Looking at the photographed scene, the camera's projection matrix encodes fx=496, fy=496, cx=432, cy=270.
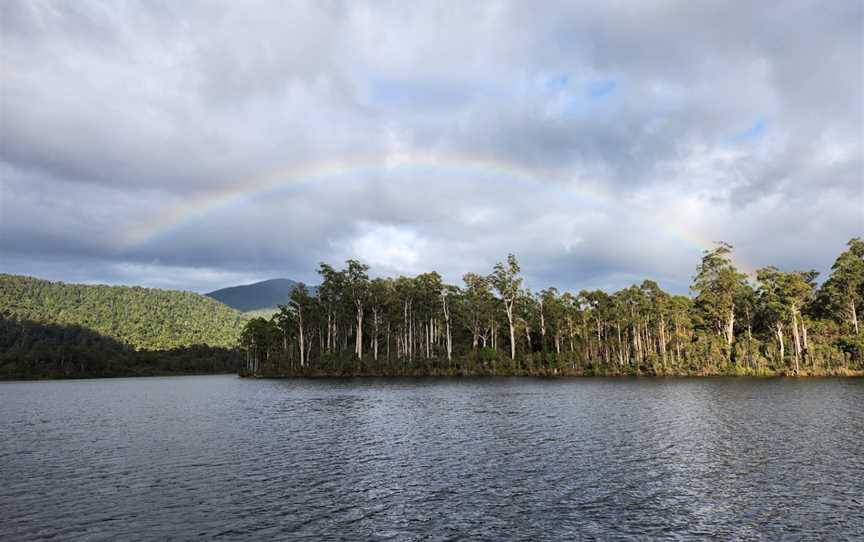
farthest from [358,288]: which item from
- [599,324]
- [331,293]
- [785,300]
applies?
[785,300]

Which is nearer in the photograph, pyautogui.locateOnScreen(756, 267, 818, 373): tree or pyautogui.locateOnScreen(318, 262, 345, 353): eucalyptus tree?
pyautogui.locateOnScreen(756, 267, 818, 373): tree

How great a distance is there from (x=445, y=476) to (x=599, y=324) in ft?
415

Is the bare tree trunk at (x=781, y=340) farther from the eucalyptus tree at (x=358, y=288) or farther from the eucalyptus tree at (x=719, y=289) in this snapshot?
the eucalyptus tree at (x=358, y=288)

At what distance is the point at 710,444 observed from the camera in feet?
120

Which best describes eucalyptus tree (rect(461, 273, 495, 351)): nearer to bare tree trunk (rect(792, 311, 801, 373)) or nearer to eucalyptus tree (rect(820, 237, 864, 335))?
bare tree trunk (rect(792, 311, 801, 373))

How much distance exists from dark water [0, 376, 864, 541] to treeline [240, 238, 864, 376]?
79.6m

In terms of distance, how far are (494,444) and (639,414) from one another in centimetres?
2300

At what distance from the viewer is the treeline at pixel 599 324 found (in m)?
124

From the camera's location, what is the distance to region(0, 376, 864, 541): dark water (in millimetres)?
20703

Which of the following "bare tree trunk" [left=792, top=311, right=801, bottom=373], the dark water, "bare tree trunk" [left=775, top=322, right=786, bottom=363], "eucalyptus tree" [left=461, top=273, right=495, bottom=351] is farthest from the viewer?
"eucalyptus tree" [left=461, top=273, right=495, bottom=351]

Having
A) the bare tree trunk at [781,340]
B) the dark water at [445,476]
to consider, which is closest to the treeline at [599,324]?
the bare tree trunk at [781,340]

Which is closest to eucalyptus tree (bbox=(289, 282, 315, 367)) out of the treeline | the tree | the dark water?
the treeline

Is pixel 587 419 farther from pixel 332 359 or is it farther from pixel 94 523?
pixel 332 359

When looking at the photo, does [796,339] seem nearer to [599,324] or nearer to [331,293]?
[599,324]
